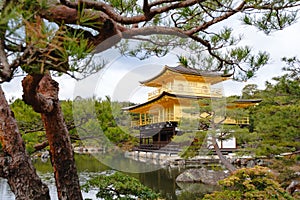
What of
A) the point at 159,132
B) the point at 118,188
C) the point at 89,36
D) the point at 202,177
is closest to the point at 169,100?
the point at 159,132

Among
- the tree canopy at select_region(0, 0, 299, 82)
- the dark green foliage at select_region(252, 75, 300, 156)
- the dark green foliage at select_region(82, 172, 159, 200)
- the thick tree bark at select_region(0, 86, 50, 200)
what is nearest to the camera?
the tree canopy at select_region(0, 0, 299, 82)

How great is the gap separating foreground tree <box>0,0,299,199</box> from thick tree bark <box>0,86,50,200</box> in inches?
6.6

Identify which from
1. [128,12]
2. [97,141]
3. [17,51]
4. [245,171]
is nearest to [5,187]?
[97,141]

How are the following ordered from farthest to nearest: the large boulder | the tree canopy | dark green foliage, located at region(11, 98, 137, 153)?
the large boulder < dark green foliage, located at region(11, 98, 137, 153) < the tree canopy

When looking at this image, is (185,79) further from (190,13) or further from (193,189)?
(190,13)

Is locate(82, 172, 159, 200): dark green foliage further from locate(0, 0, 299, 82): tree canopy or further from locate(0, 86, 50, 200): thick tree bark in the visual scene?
locate(0, 0, 299, 82): tree canopy

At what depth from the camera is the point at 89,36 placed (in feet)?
3.63

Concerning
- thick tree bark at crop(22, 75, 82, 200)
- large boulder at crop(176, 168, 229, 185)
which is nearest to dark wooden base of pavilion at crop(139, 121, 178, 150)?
large boulder at crop(176, 168, 229, 185)

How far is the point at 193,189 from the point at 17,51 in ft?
15.9

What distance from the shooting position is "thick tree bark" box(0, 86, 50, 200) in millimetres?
1351

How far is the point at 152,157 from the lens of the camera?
9.86m

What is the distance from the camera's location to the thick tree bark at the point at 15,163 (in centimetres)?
135

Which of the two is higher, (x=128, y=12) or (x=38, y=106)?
(x=128, y=12)

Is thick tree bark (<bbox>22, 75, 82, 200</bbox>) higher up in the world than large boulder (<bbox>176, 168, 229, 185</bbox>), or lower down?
higher up
